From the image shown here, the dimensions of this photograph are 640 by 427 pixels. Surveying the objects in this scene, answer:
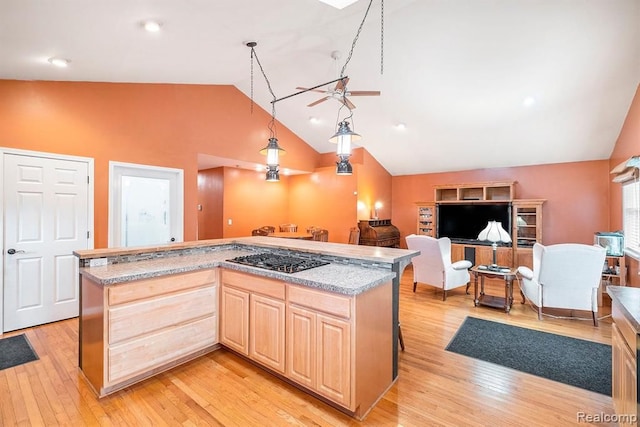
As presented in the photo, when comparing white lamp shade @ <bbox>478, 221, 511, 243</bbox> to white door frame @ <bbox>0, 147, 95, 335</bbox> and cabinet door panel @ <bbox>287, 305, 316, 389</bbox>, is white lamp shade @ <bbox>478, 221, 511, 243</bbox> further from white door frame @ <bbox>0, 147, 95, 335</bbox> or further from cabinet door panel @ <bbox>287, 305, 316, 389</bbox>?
white door frame @ <bbox>0, 147, 95, 335</bbox>

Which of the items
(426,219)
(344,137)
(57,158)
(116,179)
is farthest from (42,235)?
(426,219)

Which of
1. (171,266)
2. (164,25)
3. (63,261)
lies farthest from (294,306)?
(63,261)

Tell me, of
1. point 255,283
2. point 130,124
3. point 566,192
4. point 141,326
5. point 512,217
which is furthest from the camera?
point 512,217

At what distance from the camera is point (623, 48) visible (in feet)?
11.9

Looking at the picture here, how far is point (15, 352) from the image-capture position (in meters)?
2.92

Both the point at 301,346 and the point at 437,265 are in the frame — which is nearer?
the point at 301,346

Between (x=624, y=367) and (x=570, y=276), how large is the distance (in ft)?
8.29

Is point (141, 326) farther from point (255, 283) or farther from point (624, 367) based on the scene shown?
point (624, 367)

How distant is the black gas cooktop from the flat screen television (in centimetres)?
520

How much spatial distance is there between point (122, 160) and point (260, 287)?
318cm

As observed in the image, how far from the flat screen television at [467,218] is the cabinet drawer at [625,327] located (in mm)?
5114

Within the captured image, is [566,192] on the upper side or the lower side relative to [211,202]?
upper

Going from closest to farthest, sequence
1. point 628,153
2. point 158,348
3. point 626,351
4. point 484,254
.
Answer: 1. point 626,351
2. point 158,348
3. point 628,153
4. point 484,254

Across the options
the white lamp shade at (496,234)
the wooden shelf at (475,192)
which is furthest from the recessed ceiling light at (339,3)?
the wooden shelf at (475,192)
